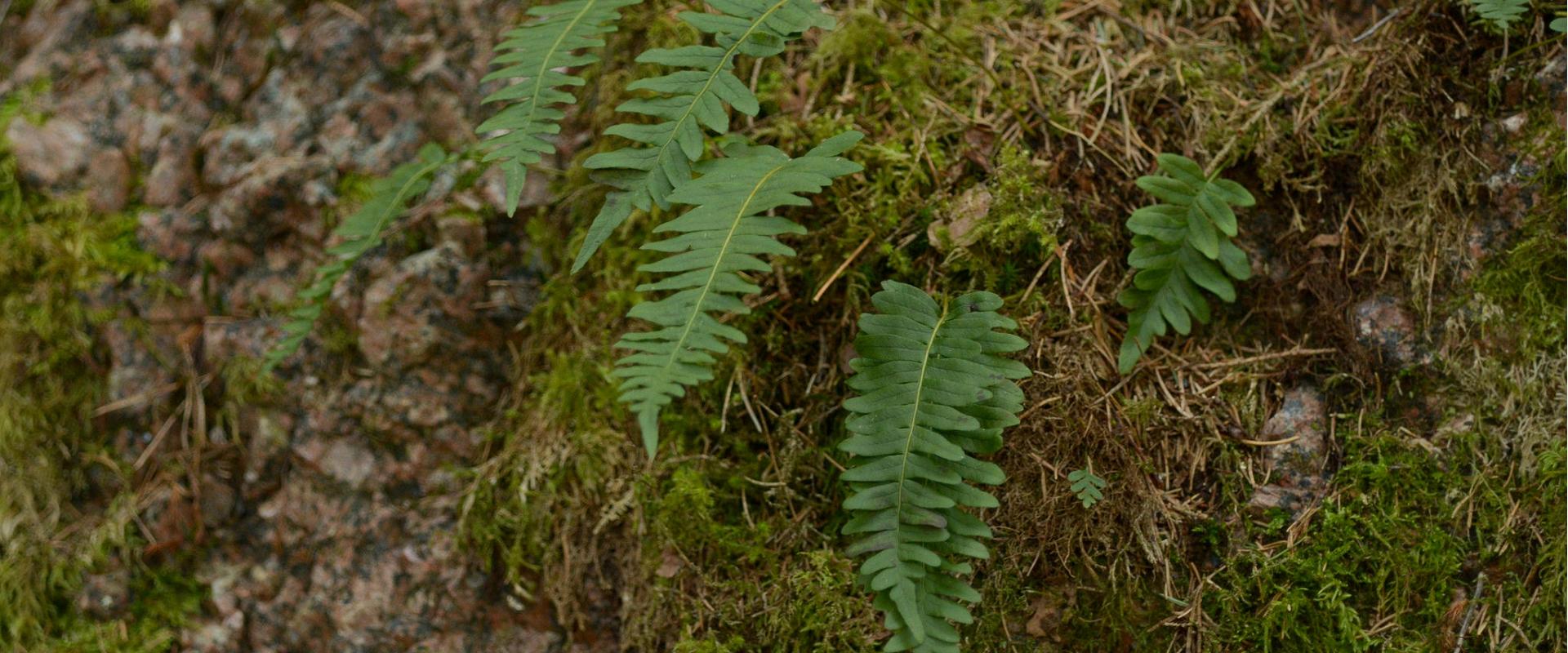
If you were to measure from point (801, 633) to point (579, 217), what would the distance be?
4.38 ft

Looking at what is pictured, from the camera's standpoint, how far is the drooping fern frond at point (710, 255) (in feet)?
6.00

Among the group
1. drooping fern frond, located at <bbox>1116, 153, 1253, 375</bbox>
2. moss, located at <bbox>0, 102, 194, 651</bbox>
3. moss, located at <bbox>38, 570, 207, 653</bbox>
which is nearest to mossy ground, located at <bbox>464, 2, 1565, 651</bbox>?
drooping fern frond, located at <bbox>1116, 153, 1253, 375</bbox>

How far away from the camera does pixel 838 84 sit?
2801mm

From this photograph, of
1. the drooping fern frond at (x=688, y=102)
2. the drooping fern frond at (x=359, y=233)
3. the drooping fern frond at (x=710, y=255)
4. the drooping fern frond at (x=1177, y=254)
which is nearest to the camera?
→ the drooping fern frond at (x=710, y=255)

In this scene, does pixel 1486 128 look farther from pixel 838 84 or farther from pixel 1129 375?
pixel 838 84

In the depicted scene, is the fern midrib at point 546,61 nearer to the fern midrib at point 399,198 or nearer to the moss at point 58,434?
the fern midrib at point 399,198

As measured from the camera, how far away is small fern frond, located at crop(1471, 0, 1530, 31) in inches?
89.1

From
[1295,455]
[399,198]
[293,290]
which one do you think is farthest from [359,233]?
[1295,455]

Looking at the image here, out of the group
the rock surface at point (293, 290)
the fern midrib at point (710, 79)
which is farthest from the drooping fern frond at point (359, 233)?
the fern midrib at point (710, 79)

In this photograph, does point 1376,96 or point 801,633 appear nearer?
point 801,633

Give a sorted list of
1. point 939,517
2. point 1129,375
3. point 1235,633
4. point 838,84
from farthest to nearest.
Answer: point 838,84, point 1129,375, point 1235,633, point 939,517

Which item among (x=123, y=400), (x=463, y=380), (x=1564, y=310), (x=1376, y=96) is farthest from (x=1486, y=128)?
(x=123, y=400)

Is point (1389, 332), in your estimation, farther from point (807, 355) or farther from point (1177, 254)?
point (807, 355)

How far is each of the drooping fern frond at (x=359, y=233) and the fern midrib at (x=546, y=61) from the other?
615 mm
